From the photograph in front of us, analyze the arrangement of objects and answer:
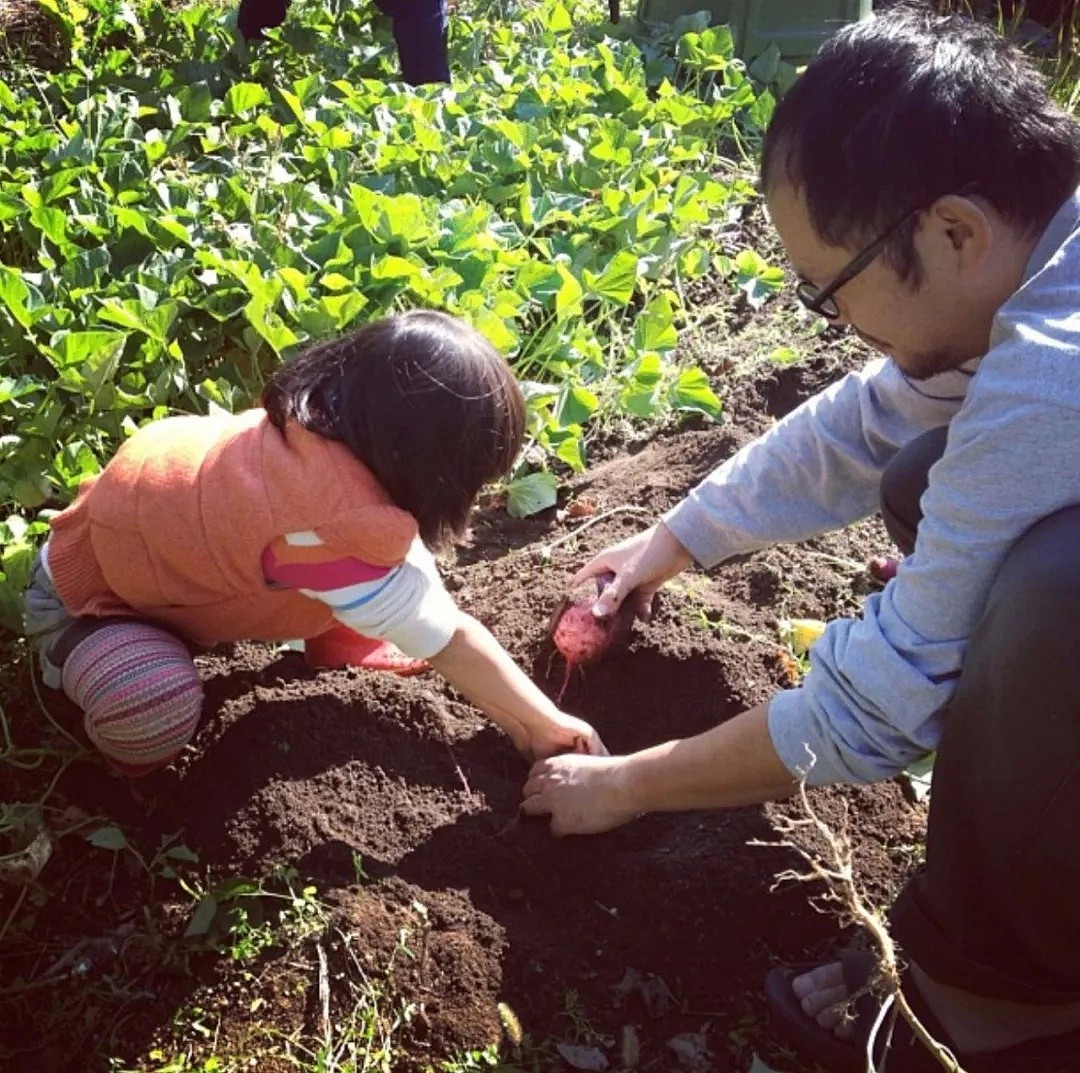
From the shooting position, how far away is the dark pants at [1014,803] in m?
1.35

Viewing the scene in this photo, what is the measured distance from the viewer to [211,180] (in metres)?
3.02

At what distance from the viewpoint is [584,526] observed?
2445mm

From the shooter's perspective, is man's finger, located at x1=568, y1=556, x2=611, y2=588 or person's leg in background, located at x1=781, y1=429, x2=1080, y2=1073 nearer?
person's leg in background, located at x1=781, y1=429, x2=1080, y2=1073

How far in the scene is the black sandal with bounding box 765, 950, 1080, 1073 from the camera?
1.62m

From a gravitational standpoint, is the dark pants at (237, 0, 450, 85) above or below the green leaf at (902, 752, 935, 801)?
above

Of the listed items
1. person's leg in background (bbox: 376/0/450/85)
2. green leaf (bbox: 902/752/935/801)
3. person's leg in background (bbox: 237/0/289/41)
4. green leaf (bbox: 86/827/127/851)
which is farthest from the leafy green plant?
person's leg in background (bbox: 237/0/289/41)

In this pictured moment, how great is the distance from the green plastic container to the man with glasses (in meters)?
3.07

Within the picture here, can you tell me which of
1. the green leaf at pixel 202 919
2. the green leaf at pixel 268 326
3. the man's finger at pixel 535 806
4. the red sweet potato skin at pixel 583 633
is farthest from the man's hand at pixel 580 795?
the green leaf at pixel 268 326

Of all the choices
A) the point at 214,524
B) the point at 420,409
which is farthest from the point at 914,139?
the point at 214,524

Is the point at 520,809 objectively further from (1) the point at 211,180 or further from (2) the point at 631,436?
(1) the point at 211,180

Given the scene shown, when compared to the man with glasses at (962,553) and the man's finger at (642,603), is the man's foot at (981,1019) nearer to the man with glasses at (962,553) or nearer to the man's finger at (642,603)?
the man with glasses at (962,553)


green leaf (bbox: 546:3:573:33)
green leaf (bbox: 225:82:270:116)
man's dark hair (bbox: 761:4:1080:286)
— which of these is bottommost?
green leaf (bbox: 546:3:573:33)

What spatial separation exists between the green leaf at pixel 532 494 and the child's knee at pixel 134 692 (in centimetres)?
82

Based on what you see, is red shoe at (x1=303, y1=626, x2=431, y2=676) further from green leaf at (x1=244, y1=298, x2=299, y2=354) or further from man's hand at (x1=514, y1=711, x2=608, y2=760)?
green leaf at (x1=244, y1=298, x2=299, y2=354)
